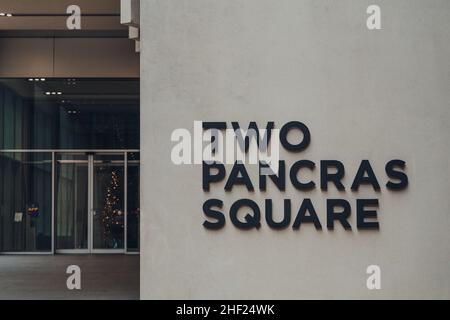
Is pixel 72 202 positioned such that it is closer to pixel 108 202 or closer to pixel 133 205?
pixel 108 202

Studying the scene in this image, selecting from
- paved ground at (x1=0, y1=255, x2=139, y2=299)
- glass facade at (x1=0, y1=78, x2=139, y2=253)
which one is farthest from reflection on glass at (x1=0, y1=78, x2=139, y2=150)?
paved ground at (x1=0, y1=255, x2=139, y2=299)

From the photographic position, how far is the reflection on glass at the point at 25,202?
68.4ft

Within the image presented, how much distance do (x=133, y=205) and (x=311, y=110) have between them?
12.3 metres

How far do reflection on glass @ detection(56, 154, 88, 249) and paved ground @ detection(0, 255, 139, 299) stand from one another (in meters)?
1.10

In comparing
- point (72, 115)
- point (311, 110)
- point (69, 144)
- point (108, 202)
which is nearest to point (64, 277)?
point (311, 110)

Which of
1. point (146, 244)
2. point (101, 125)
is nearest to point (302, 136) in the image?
point (146, 244)

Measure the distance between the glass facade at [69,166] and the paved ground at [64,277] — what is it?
1.19 metres

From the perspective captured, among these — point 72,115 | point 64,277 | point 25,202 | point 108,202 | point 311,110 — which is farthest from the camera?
point 108,202

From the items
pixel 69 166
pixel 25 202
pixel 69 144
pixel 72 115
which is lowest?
pixel 25 202

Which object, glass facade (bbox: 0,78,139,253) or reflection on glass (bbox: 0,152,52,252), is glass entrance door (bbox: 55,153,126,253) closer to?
glass facade (bbox: 0,78,139,253)

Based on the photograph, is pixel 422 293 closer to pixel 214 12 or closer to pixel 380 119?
pixel 380 119

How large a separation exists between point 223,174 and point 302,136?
1.13 m

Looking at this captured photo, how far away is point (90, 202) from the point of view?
70.1 ft
